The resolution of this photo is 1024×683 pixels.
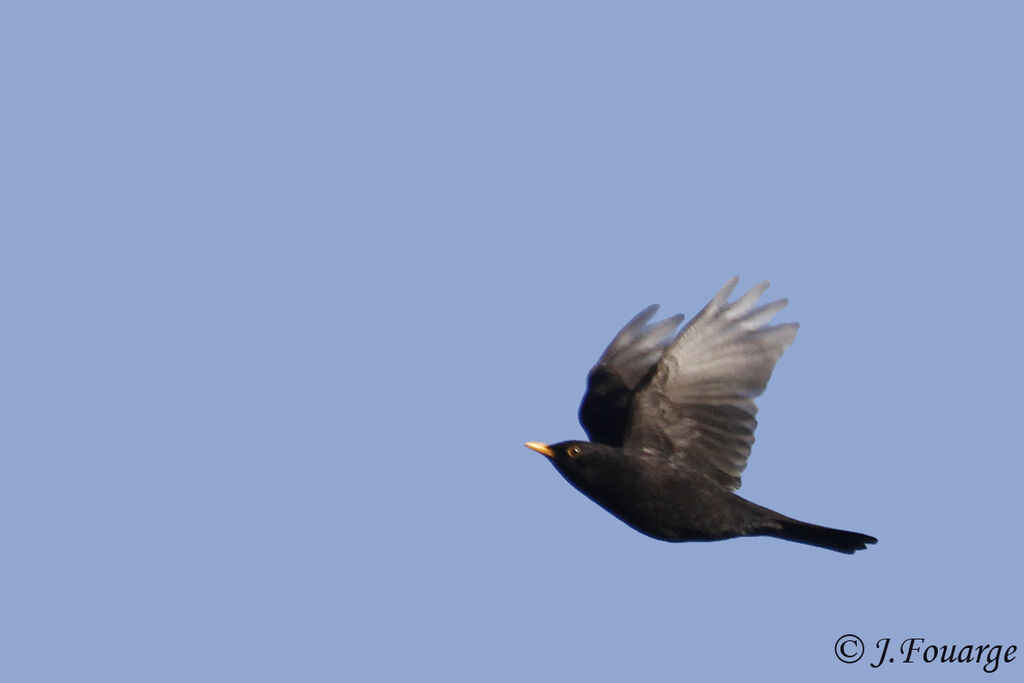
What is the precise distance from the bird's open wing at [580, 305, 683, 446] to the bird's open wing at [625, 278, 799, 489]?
203 millimetres

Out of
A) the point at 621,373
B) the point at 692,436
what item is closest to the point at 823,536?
the point at 692,436

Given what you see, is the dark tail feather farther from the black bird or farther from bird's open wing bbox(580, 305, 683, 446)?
bird's open wing bbox(580, 305, 683, 446)

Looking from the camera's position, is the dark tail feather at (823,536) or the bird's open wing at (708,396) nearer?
the dark tail feather at (823,536)

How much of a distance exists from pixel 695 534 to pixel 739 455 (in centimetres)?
80

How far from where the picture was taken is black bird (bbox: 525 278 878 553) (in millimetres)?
12094

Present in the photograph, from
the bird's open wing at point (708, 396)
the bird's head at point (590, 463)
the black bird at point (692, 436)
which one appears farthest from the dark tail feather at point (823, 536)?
the bird's head at point (590, 463)

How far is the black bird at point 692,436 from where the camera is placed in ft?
39.7

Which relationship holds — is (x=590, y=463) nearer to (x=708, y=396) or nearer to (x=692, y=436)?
(x=692, y=436)

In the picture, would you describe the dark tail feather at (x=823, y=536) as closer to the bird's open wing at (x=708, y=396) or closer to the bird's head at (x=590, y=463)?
the bird's open wing at (x=708, y=396)

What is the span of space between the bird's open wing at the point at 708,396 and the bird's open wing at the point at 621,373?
20 cm

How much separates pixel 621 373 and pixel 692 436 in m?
0.92

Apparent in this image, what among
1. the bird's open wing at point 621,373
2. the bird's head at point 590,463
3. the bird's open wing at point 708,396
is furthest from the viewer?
the bird's open wing at point 621,373

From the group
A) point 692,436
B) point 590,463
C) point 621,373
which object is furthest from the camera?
point 621,373

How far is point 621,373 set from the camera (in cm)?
1308
